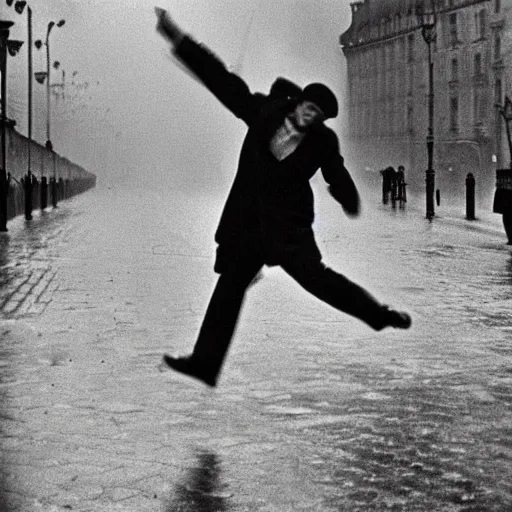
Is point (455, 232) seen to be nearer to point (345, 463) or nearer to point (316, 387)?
point (316, 387)

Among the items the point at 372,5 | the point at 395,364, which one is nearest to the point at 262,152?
the point at 395,364

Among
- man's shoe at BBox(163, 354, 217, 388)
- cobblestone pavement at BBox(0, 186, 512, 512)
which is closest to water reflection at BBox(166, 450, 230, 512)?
cobblestone pavement at BBox(0, 186, 512, 512)

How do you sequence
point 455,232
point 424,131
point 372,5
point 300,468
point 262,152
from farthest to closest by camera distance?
point 372,5
point 424,131
point 455,232
point 262,152
point 300,468

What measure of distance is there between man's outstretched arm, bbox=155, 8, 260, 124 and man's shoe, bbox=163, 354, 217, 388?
1.44 metres

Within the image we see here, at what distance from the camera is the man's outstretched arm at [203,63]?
20.8 feet

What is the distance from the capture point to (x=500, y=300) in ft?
44.0

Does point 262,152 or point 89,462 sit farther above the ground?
point 262,152

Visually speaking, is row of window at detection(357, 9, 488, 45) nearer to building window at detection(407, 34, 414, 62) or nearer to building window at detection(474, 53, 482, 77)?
building window at detection(407, 34, 414, 62)

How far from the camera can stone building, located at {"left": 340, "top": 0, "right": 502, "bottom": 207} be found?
79.2 m

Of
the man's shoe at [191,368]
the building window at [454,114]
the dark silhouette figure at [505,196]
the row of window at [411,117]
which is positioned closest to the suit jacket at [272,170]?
the man's shoe at [191,368]

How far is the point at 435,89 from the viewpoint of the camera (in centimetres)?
8788

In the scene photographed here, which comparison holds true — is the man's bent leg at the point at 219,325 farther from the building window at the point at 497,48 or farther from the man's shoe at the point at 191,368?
the building window at the point at 497,48

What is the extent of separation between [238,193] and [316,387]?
170 cm

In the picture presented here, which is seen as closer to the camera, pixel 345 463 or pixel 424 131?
pixel 345 463
